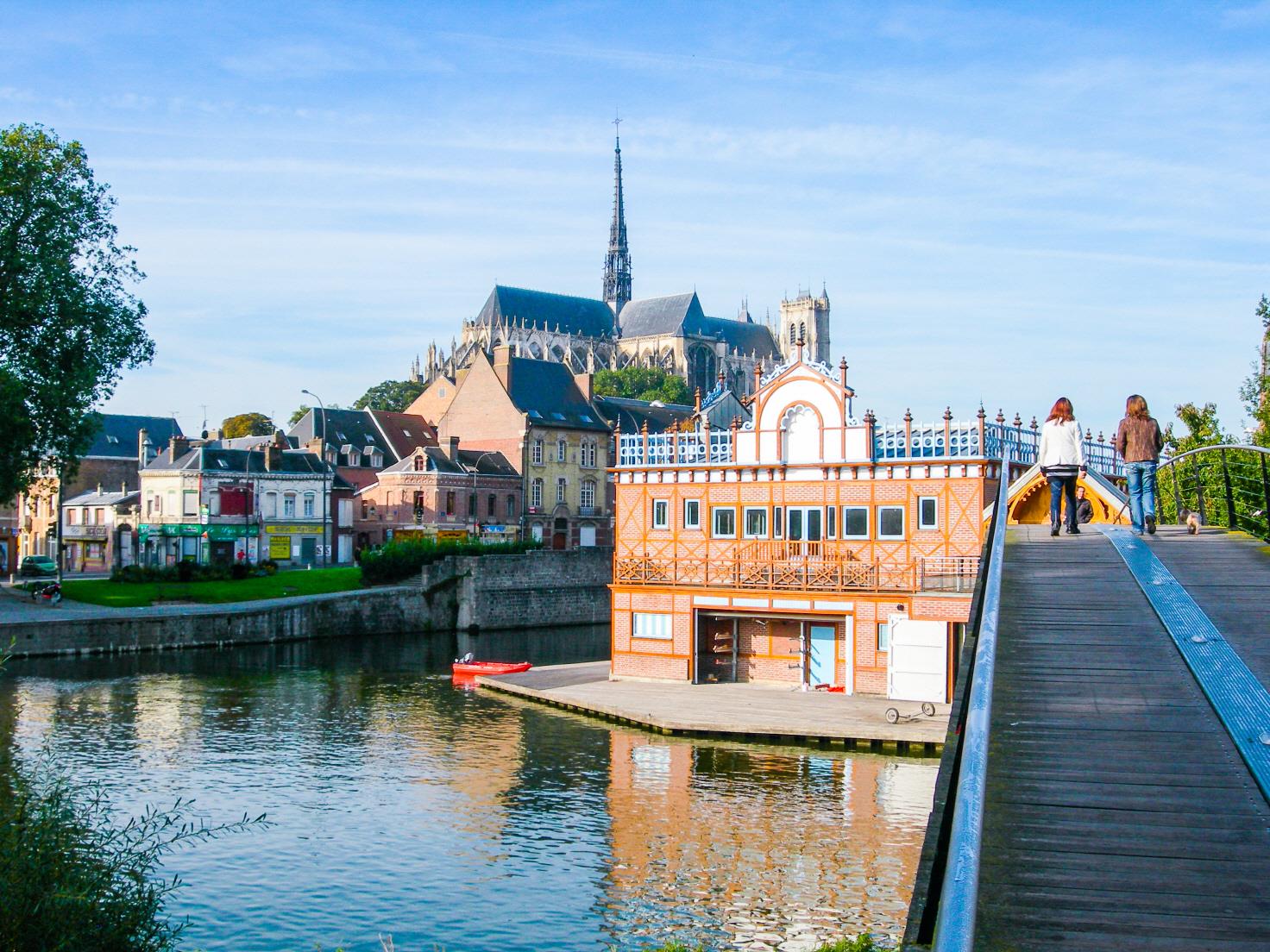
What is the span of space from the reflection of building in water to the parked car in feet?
155

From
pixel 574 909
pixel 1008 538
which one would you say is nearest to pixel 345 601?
pixel 574 909

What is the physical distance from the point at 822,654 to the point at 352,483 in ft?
158

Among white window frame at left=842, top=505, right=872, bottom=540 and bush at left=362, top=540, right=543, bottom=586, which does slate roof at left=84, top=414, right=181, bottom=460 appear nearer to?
bush at left=362, top=540, right=543, bottom=586

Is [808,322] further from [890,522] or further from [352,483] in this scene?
[890,522]

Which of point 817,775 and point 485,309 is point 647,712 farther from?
point 485,309

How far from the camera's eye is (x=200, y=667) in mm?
43500

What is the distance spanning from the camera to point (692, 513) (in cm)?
3731

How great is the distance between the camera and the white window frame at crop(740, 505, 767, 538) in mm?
35875

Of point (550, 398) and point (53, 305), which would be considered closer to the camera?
point (53, 305)

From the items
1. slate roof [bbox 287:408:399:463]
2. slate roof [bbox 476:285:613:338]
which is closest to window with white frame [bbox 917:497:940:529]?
slate roof [bbox 287:408:399:463]

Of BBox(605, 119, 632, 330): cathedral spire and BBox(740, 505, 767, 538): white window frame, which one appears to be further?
BBox(605, 119, 632, 330): cathedral spire

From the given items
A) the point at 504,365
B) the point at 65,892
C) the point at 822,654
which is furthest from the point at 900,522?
the point at 504,365

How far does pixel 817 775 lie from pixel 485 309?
123090 mm

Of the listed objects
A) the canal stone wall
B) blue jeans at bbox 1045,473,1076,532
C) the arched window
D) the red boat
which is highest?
the arched window
